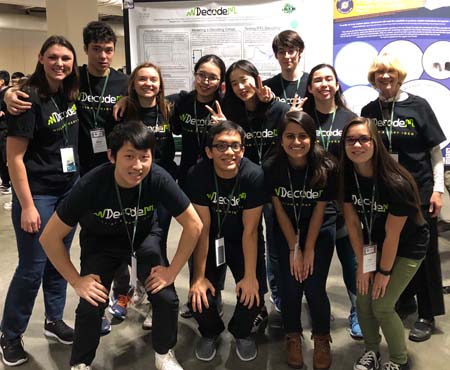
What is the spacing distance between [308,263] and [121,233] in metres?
0.85

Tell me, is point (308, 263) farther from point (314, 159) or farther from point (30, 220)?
point (30, 220)

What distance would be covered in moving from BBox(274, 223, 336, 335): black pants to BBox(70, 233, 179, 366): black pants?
A: 1.72 feet

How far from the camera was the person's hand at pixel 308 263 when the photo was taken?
2.09 meters

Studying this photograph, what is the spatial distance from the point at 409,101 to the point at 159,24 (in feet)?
6.62

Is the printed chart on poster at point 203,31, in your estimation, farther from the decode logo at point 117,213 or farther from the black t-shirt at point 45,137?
the decode logo at point 117,213

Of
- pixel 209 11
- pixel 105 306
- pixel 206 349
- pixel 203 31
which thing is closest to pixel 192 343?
pixel 206 349

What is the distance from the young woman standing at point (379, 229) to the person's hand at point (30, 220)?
1.36 meters

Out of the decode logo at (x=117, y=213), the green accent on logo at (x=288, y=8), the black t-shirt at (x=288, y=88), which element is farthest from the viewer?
the green accent on logo at (x=288, y=8)

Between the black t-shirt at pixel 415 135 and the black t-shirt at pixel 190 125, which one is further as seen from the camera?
the black t-shirt at pixel 190 125

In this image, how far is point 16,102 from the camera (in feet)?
6.41

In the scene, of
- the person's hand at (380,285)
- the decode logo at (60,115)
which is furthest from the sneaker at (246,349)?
the decode logo at (60,115)

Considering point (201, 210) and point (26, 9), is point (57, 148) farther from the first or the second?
point (26, 9)

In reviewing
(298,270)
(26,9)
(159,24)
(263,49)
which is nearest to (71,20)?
(159,24)

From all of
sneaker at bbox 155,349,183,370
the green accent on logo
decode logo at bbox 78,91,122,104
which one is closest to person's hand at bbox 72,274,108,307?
sneaker at bbox 155,349,183,370
